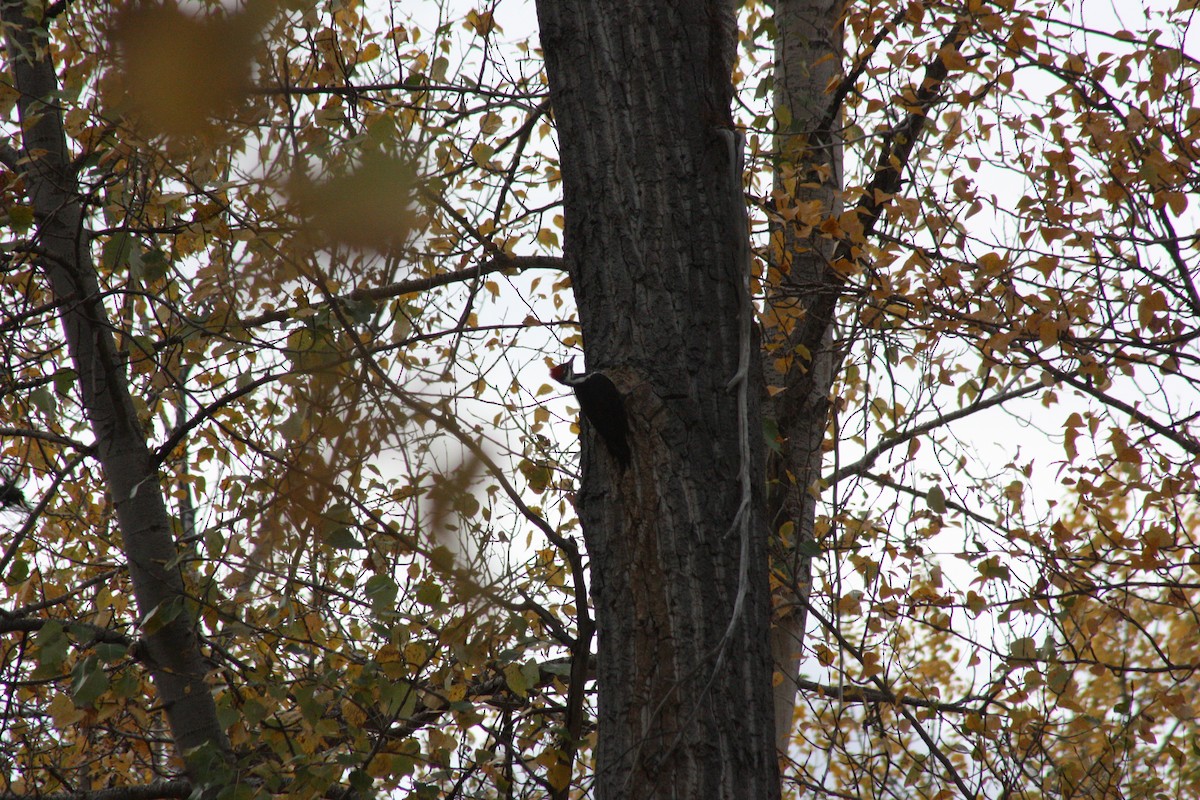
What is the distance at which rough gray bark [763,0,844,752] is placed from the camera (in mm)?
3184

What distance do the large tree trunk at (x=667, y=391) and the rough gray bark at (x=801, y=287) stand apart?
1318 millimetres

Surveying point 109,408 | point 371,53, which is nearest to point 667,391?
point 109,408

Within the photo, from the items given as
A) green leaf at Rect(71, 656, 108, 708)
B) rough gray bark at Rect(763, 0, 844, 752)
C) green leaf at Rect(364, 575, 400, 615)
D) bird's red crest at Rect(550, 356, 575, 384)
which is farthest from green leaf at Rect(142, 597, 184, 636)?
rough gray bark at Rect(763, 0, 844, 752)

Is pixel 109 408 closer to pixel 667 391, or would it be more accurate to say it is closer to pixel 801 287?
pixel 667 391

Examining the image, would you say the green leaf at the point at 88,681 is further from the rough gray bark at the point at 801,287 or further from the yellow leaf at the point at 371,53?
the yellow leaf at the point at 371,53

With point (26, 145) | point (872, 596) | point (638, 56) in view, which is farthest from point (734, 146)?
point (26, 145)

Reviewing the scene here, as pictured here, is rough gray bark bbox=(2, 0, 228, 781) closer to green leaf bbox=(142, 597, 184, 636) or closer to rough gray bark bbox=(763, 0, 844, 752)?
green leaf bbox=(142, 597, 184, 636)

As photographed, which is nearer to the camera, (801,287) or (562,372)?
(562,372)

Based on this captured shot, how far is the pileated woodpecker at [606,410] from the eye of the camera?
1.60m

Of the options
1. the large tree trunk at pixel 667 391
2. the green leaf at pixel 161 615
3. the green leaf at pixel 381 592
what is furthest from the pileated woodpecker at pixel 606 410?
the green leaf at pixel 161 615

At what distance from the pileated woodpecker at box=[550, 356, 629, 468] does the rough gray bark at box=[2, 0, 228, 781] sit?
1724 millimetres

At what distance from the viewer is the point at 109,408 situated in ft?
9.54

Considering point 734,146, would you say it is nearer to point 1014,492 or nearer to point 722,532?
point 722,532

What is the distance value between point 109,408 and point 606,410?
6.61 feet
